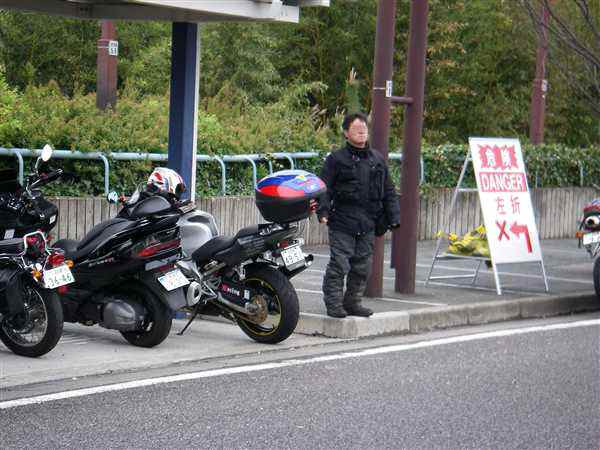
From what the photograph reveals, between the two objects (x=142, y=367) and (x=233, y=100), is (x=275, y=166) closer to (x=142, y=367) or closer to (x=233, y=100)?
(x=233, y=100)

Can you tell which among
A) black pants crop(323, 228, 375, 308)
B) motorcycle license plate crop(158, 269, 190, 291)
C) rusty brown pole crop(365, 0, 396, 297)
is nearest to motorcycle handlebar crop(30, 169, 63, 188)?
motorcycle license plate crop(158, 269, 190, 291)

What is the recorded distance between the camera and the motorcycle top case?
394 inches

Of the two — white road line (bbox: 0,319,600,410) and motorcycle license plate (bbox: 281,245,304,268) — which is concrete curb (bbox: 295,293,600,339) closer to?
white road line (bbox: 0,319,600,410)

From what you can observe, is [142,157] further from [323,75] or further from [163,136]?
[323,75]

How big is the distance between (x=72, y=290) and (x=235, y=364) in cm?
147

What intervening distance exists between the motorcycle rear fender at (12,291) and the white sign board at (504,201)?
596cm

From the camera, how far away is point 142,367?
926 cm

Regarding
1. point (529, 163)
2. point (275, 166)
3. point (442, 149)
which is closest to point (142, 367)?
point (275, 166)

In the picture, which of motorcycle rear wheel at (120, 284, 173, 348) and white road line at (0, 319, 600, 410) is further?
motorcycle rear wheel at (120, 284, 173, 348)

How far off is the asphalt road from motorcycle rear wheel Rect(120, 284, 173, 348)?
674 millimetres

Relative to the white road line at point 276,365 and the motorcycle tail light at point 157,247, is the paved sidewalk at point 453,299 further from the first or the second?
the motorcycle tail light at point 157,247

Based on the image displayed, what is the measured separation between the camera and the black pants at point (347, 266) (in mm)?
11062

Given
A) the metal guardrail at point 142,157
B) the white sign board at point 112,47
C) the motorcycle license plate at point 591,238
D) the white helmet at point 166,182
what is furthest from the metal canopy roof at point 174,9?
the white sign board at point 112,47

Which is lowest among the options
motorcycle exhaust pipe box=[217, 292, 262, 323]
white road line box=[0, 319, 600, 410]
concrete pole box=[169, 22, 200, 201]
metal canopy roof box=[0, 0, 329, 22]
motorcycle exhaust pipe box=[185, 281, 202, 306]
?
white road line box=[0, 319, 600, 410]
